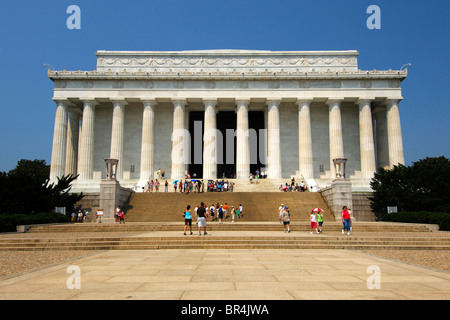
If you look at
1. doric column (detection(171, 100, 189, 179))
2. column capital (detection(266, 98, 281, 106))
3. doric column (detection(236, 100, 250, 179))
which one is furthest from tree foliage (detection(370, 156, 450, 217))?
doric column (detection(171, 100, 189, 179))

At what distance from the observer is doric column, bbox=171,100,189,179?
172 feet

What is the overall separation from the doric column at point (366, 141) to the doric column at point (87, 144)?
40527 millimetres

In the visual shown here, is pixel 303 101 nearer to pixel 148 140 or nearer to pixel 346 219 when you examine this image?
pixel 148 140

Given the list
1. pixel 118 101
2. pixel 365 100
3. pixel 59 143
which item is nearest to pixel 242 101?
pixel 365 100

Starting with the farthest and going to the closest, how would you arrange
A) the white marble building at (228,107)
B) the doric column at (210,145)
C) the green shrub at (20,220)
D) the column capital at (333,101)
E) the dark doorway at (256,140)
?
the dark doorway at (256,140) → the column capital at (333,101) → the white marble building at (228,107) → the doric column at (210,145) → the green shrub at (20,220)

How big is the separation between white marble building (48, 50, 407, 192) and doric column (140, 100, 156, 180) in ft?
0.50

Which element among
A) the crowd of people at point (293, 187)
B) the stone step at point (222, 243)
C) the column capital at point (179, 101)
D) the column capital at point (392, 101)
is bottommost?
the stone step at point (222, 243)

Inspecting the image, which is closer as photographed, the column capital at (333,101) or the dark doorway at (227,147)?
the column capital at (333,101)

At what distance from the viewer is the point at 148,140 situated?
52.3m

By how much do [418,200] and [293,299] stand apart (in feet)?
97.4

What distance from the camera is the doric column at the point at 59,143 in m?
51.3

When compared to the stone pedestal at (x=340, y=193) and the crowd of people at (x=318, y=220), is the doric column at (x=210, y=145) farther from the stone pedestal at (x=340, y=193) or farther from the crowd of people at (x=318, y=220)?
the crowd of people at (x=318, y=220)

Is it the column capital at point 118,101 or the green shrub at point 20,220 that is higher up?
the column capital at point 118,101

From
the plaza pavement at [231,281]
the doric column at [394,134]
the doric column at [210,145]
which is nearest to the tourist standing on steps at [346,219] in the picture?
the plaza pavement at [231,281]
